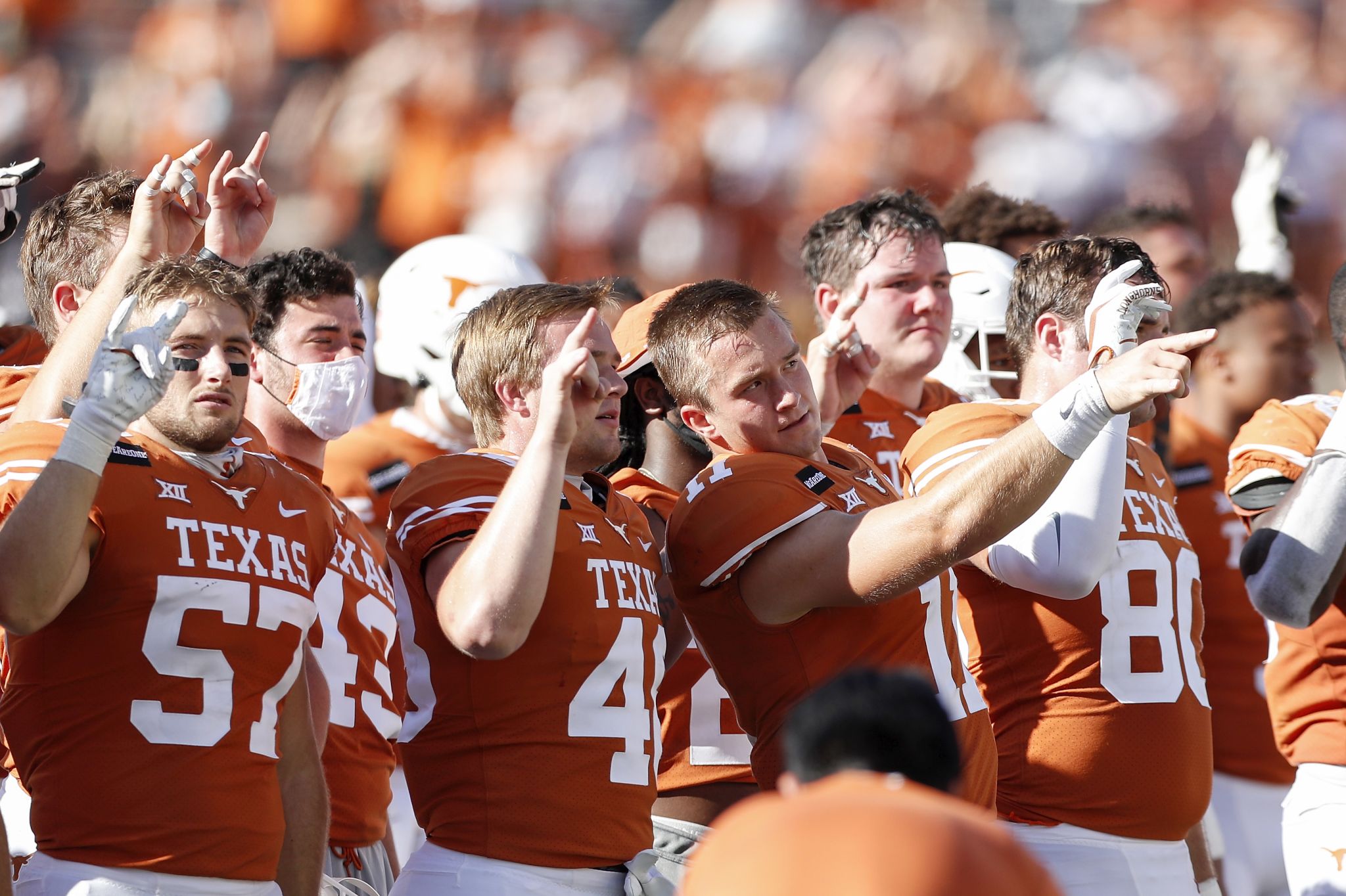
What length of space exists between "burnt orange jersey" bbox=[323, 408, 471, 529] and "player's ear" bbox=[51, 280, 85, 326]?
1.76 meters

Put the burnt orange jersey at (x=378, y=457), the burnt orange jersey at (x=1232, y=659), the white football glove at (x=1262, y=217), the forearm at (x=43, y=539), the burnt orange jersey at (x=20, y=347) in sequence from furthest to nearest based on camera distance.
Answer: the white football glove at (x=1262, y=217)
the burnt orange jersey at (x=1232, y=659)
the burnt orange jersey at (x=378, y=457)
the burnt orange jersey at (x=20, y=347)
the forearm at (x=43, y=539)

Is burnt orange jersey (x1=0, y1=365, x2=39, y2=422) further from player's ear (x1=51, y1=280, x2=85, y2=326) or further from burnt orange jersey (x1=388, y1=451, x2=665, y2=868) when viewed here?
burnt orange jersey (x1=388, y1=451, x2=665, y2=868)

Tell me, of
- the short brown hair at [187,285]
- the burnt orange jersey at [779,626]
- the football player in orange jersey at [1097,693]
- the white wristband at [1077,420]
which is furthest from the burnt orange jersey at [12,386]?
A: the white wristband at [1077,420]

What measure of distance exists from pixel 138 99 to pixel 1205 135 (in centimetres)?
715

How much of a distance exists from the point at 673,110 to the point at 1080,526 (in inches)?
331

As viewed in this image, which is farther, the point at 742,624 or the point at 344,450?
the point at 344,450

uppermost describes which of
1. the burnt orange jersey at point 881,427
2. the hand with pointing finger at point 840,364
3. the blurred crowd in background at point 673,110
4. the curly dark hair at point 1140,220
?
the blurred crowd in background at point 673,110

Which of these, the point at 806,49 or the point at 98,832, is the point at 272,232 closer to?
the point at 806,49

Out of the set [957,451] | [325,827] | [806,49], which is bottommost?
[325,827]

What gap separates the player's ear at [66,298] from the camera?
3.71 meters

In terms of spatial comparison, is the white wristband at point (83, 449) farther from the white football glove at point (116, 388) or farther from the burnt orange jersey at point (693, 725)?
the burnt orange jersey at point (693, 725)

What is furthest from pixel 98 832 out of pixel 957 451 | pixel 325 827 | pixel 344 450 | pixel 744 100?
pixel 744 100

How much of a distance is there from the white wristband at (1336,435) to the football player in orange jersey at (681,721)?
4.68 ft

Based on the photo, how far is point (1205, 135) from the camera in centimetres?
1155
